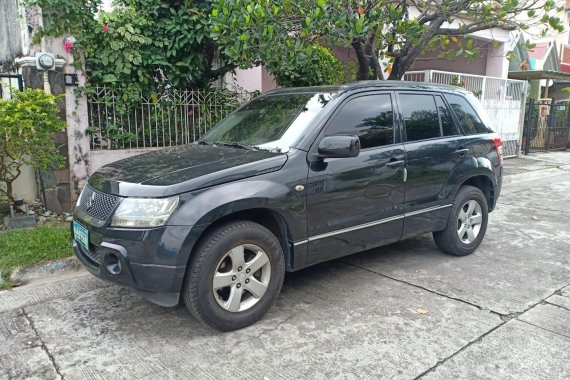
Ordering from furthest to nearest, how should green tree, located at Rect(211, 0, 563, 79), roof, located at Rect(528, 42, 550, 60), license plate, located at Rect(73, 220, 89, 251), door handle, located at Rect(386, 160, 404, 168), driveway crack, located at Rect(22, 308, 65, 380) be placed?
roof, located at Rect(528, 42, 550, 60) → green tree, located at Rect(211, 0, 563, 79) → door handle, located at Rect(386, 160, 404, 168) → license plate, located at Rect(73, 220, 89, 251) → driveway crack, located at Rect(22, 308, 65, 380)

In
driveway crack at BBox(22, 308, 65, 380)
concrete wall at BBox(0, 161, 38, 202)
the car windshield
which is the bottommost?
driveway crack at BBox(22, 308, 65, 380)

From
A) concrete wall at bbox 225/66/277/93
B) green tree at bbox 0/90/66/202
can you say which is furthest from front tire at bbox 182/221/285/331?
concrete wall at bbox 225/66/277/93

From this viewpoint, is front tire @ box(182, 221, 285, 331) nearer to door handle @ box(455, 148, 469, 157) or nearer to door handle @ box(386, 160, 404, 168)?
door handle @ box(386, 160, 404, 168)

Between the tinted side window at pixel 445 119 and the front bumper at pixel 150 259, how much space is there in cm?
303

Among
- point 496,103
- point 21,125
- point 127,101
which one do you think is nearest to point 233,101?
point 127,101

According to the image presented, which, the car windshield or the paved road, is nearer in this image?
the paved road

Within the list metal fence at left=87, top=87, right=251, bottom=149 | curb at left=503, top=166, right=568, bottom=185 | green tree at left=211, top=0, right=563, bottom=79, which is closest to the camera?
green tree at left=211, top=0, right=563, bottom=79

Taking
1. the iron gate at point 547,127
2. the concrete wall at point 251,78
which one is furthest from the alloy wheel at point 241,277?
the iron gate at point 547,127

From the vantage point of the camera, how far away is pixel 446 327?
11.6 feet

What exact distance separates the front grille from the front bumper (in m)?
0.16

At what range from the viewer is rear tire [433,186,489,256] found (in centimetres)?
495

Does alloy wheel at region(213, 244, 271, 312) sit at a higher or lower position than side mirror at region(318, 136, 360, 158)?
lower

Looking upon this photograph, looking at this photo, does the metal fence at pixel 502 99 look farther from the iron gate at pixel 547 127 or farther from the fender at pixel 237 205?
the fender at pixel 237 205

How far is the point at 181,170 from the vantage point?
343 centimetres
